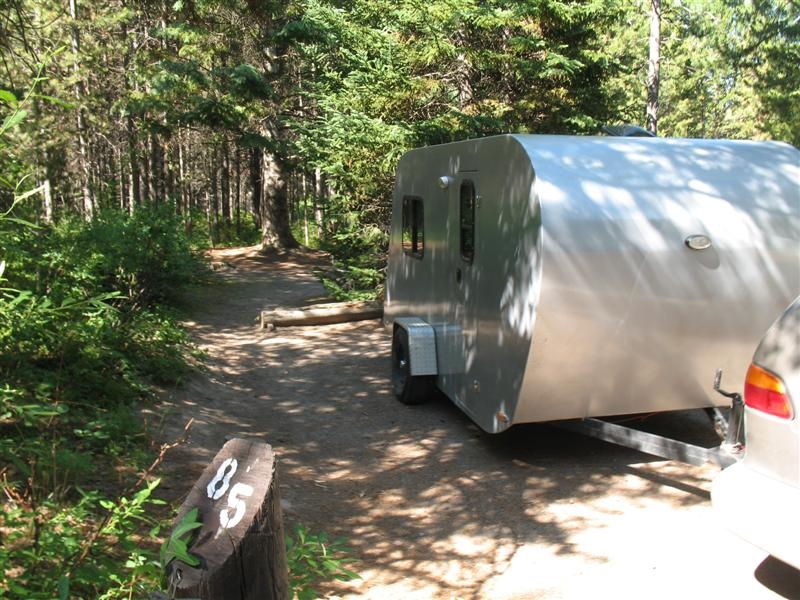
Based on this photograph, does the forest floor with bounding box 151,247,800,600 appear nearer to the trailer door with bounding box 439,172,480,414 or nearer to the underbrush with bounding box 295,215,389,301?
the trailer door with bounding box 439,172,480,414

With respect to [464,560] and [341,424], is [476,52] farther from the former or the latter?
[464,560]

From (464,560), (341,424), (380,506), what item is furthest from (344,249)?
(464,560)

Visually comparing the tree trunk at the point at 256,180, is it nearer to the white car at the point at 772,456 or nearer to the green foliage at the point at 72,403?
the green foliage at the point at 72,403

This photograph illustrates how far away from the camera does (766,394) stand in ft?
12.0

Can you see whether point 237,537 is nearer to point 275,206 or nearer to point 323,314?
point 323,314

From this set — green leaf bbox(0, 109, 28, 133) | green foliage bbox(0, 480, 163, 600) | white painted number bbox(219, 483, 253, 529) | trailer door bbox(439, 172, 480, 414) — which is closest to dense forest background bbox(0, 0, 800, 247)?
green leaf bbox(0, 109, 28, 133)

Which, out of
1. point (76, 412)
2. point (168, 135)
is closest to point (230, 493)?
point (76, 412)

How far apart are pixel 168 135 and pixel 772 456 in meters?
19.1

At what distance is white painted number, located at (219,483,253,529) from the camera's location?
2.37 m

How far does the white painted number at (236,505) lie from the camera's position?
237 cm

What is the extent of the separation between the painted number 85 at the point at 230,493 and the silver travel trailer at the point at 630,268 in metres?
3.45

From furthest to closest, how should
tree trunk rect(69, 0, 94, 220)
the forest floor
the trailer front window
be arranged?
tree trunk rect(69, 0, 94, 220) → the trailer front window → the forest floor

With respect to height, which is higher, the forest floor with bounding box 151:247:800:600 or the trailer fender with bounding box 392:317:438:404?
the trailer fender with bounding box 392:317:438:404

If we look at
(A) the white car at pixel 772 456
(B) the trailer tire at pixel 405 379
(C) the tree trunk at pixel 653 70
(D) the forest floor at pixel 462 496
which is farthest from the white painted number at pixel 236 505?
(C) the tree trunk at pixel 653 70
